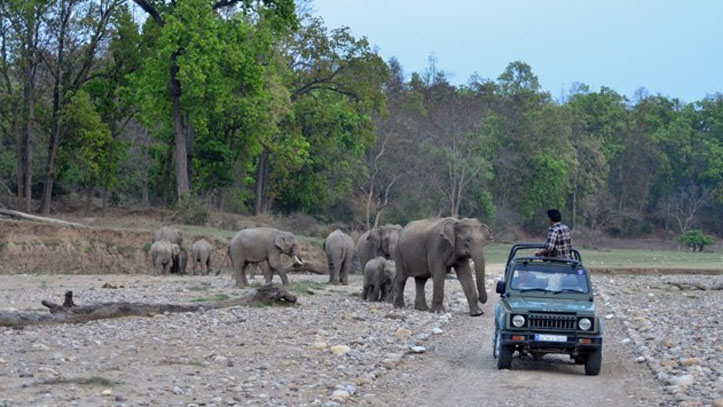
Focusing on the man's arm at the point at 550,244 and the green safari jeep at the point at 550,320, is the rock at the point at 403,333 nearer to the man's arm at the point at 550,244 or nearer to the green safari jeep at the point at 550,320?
the man's arm at the point at 550,244

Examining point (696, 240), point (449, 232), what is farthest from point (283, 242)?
point (696, 240)

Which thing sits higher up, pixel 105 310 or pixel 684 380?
pixel 105 310

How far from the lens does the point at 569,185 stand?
87.4 metres

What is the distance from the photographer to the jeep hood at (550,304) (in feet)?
53.5

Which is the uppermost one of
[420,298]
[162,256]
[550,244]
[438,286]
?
[550,244]

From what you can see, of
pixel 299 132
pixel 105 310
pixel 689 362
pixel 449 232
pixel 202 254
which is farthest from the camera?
pixel 299 132

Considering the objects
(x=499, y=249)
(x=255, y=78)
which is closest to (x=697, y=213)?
(x=499, y=249)

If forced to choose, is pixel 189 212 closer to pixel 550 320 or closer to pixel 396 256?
pixel 396 256

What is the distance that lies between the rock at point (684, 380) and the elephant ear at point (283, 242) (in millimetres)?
18838

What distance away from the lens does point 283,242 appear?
33562 mm

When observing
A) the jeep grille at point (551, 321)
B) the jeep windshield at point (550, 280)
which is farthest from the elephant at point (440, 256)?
the jeep grille at point (551, 321)

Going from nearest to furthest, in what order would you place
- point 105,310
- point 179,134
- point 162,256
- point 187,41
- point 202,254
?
1. point 105,310
2. point 162,256
3. point 202,254
4. point 187,41
5. point 179,134

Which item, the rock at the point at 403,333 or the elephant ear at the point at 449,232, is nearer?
the rock at the point at 403,333

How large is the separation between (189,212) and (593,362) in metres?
36.4
